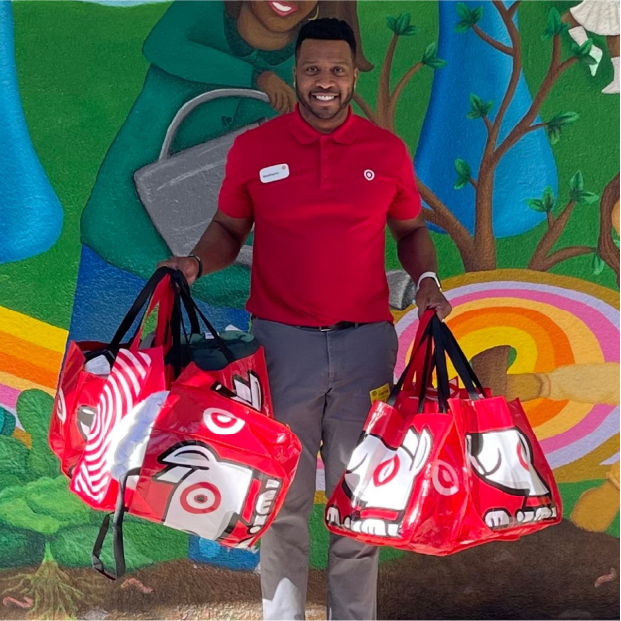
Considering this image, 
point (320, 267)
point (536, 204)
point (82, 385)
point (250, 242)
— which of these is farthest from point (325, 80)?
point (536, 204)

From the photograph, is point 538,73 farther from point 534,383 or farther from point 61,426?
point 61,426

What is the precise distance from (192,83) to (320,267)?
1093 millimetres

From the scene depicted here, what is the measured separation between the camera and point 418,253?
2.78m

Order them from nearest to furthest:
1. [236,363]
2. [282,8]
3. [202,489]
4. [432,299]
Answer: [202,489] → [236,363] → [432,299] → [282,8]

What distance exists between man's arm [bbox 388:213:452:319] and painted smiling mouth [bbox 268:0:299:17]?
992 millimetres

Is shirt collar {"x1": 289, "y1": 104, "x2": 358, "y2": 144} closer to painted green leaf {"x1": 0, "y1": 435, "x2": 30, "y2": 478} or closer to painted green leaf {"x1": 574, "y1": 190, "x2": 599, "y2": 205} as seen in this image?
painted green leaf {"x1": 574, "y1": 190, "x2": 599, "y2": 205}

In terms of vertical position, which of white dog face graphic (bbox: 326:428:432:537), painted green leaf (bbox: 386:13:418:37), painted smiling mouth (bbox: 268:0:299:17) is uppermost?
painted smiling mouth (bbox: 268:0:299:17)

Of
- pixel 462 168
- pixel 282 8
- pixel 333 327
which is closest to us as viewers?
pixel 333 327

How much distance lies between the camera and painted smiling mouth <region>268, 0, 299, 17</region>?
129 inches

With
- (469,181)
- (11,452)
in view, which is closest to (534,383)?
(469,181)

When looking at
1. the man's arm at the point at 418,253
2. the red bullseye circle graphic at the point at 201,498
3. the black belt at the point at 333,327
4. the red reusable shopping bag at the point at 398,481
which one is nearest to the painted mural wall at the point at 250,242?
the man's arm at the point at 418,253

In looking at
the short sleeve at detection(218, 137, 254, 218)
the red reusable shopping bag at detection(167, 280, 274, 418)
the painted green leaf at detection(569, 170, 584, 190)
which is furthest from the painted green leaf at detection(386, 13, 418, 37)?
the red reusable shopping bag at detection(167, 280, 274, 418)

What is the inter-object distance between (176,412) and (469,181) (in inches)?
67.3

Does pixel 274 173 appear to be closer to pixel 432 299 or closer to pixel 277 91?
pixel 432 299
